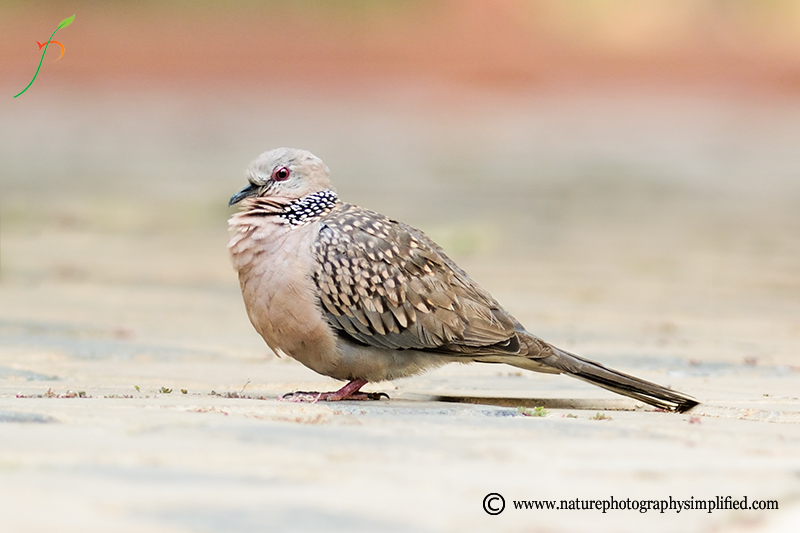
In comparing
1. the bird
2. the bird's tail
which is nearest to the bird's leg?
the bird

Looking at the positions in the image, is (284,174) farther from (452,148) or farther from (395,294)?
(452,148)

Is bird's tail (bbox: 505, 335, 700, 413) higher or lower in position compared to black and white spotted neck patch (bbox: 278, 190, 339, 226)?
lower

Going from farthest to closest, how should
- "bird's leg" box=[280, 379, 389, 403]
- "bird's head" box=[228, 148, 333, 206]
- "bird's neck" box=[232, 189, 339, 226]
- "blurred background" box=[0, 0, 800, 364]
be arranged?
"blurred background" box=[0, 0, 800, 364] < "bird's head" box=[228, 148, 333, 206] < "bird's neck" box=[232, 189, 339, 226] < "bird's leg" box=[280, 379, 389, 403]

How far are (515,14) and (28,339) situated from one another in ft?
89.6

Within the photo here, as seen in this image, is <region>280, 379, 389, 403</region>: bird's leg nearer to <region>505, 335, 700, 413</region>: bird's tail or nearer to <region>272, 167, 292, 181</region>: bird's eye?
<region>505, 335, 700, 413</region>: bird's tail

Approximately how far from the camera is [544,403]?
5.89 m

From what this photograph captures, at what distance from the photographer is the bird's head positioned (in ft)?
19.9

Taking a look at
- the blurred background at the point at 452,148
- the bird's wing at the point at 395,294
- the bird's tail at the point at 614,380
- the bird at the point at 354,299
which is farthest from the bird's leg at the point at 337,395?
the blurred background at the point at 452,148

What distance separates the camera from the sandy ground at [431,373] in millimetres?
3473

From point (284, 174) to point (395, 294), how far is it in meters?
0.85

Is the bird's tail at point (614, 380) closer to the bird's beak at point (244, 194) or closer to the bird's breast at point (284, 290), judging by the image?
the bird's breast at point (284, 290)

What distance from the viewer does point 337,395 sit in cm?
577

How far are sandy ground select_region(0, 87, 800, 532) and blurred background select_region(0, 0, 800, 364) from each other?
0.09 meters

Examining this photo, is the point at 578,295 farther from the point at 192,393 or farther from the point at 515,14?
the point at 515,14
